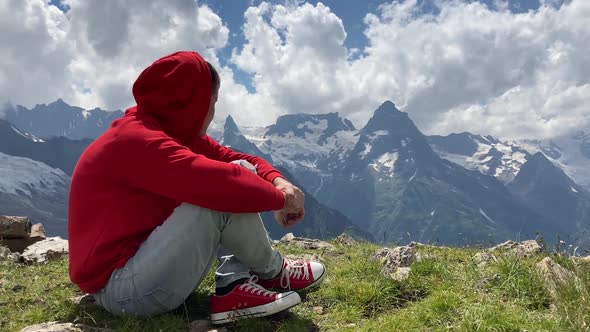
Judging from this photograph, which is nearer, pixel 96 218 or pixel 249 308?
pixel 96 218

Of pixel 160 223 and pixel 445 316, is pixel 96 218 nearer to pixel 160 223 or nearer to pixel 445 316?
pixel 160 223

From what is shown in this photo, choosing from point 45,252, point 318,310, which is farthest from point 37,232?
point 318,310

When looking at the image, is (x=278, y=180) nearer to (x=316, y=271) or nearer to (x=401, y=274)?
(x=316, y=271)

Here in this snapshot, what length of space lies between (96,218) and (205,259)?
124 cm

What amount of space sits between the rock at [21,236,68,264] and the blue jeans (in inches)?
275

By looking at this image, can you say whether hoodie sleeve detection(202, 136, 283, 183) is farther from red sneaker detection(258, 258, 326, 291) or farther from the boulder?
the boulder

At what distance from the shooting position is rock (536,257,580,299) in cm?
473

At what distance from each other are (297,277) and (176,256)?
228cm

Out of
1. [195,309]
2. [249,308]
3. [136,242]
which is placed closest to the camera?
[136,242]

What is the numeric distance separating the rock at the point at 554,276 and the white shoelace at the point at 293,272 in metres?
3.15

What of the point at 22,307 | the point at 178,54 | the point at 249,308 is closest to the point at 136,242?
the point at 249,308

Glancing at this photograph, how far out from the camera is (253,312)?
16.8 feet

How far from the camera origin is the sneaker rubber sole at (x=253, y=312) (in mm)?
5070

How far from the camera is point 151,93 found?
4.64m
